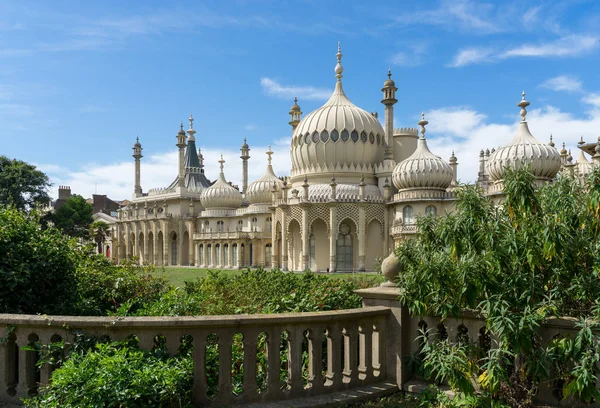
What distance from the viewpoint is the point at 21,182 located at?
50.0 meters

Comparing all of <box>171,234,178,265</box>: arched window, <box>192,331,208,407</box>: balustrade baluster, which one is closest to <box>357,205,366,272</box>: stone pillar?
<box>171,234,178,265</box>: arched window

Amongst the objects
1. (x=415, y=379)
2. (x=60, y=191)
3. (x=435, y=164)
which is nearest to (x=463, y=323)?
(x=415, y=379)

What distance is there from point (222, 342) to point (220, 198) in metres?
46.3

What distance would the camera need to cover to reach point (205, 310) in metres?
7.44

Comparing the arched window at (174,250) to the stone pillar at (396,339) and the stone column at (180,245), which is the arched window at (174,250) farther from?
the stone pillar at (396,339)

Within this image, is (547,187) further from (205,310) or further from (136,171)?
(136,171)

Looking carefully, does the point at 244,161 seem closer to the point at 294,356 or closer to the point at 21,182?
the point at 21,182

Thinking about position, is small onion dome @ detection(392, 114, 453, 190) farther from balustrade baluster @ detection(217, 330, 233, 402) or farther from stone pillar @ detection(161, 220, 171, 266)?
balustrade baluster @ detection(217, 330, 233, 402)

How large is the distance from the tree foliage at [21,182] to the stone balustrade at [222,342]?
48.6 m

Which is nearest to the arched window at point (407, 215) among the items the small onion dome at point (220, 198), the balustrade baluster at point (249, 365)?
the small onion dome at point (220, 198)

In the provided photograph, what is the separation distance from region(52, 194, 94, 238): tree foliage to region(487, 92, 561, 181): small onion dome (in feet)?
143

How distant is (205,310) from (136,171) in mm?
61641

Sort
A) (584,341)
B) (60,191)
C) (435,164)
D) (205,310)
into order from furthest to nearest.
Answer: (60,191), (435,164), (205,310), (584,341)

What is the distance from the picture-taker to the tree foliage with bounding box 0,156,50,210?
49.3 m
